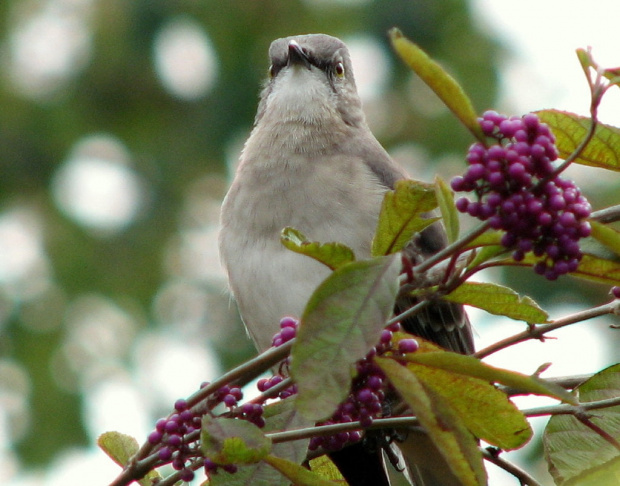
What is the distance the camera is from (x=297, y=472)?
1676mm

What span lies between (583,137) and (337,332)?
25.2 inches

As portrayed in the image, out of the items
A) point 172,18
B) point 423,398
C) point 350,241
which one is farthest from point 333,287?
point 172,18

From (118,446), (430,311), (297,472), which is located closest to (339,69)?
(430,311)

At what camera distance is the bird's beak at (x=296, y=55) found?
15.3ft

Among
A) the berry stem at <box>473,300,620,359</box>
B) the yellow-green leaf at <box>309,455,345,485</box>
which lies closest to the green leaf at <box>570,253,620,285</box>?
the berry stem at <box>473,300,620,359</box>

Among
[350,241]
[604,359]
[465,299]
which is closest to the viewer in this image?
[465,299]

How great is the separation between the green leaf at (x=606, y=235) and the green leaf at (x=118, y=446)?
1.09 m

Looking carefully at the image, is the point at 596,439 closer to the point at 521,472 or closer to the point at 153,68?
the point at 521,472

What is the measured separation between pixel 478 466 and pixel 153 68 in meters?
13.2

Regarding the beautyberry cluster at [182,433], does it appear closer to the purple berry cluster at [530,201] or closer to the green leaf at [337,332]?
the green leaf at [337,332]

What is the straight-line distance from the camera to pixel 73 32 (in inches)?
537

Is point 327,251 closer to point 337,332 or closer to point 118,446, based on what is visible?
point 337,332

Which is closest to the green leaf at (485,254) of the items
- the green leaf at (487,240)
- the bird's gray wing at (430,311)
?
the green leaf at (487,240)

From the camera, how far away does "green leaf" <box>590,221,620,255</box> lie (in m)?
1.54
